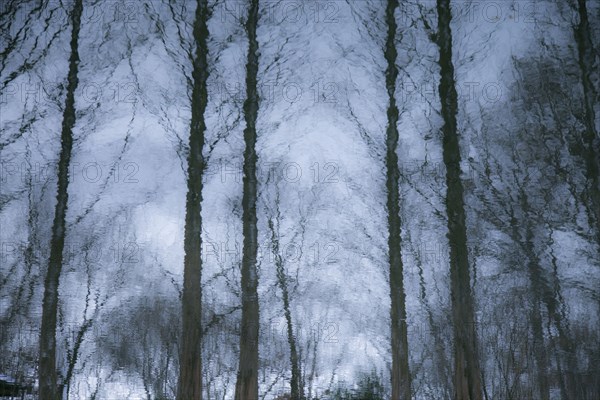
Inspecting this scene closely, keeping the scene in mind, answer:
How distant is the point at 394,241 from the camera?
12914 mm

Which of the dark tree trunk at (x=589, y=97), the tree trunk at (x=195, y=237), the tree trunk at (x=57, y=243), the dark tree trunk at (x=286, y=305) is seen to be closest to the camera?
the tree trunk at (x=195, y=237)

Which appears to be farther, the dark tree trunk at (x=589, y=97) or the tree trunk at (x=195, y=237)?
the dark tree trunk at (x=589, y=97)

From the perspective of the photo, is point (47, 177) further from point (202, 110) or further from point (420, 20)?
point (420, 20)

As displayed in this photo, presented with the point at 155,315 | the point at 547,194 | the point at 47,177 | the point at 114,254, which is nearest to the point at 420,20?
the point at 547,194

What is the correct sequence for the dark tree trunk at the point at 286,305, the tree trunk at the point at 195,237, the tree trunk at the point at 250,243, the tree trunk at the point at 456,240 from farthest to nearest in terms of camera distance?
the dark tree trunk at the point at 286,305, the tree trunk at the point at 456,240, the tree trunk at the point at 250,243, the tree trunk at the point at 195,237

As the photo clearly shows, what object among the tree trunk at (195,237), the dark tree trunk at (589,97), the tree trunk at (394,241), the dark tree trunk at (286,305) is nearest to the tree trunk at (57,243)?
the tree trunk at (195,237)

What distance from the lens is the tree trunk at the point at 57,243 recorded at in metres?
11.2

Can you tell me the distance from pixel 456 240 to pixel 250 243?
13.0ft

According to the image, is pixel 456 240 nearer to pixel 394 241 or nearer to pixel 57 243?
pixel 394 241

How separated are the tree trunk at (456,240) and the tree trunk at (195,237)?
4.63 meters

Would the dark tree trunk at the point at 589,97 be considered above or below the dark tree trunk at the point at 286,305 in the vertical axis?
above

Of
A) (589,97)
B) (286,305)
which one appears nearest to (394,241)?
(589,97)

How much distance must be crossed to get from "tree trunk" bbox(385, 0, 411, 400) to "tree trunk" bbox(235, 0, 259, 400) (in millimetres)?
3492

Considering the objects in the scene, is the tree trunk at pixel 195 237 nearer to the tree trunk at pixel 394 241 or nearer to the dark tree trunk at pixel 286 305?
the tree trunk at pixel 394 241
